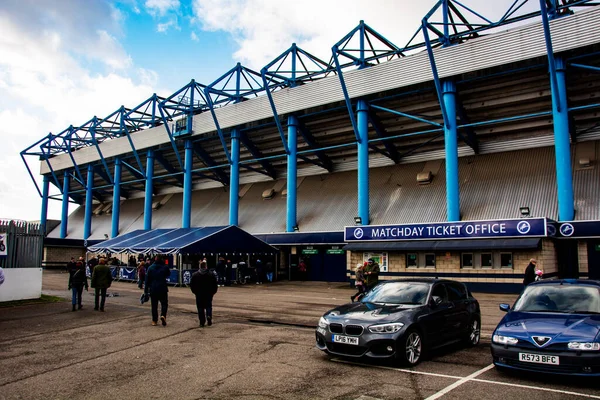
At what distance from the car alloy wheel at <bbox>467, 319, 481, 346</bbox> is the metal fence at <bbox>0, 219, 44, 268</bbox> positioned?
1589cm

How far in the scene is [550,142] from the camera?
99.1ft

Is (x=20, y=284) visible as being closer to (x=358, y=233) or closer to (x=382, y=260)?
(x=358, y=233)

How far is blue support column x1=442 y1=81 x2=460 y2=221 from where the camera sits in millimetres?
26469

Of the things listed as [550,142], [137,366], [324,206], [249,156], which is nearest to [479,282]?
[550,142]

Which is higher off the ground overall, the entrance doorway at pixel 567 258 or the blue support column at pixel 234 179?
the blue support column at pixel 234 179

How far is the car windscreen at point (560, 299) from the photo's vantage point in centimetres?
765

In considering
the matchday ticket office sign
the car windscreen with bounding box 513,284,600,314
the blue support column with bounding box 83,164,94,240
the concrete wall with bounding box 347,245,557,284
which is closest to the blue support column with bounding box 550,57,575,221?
the concrete wall with bounding box 347,245,557,284

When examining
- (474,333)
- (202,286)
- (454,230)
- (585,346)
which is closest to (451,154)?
(454,230)

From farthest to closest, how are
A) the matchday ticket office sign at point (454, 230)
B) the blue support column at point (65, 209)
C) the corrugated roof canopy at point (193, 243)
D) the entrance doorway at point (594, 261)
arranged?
the blue support column at point (65, 209), the corrugated roof canopy at point (193, 243), the entrance doorway at point (594, 261), the matchday ticket office sign at point (454, 230)

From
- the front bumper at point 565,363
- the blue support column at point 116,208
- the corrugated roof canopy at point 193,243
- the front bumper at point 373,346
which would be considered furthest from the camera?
the blue support column at point 116,208

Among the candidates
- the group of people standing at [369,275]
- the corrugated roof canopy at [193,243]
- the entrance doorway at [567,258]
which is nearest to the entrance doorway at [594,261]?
the entrance doorway at [567,258]

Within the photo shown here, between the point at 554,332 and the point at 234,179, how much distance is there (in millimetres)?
32752

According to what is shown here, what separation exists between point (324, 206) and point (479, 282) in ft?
48.3

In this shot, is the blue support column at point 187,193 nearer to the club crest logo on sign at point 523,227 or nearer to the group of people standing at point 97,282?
the group of people standing at point 97,282
